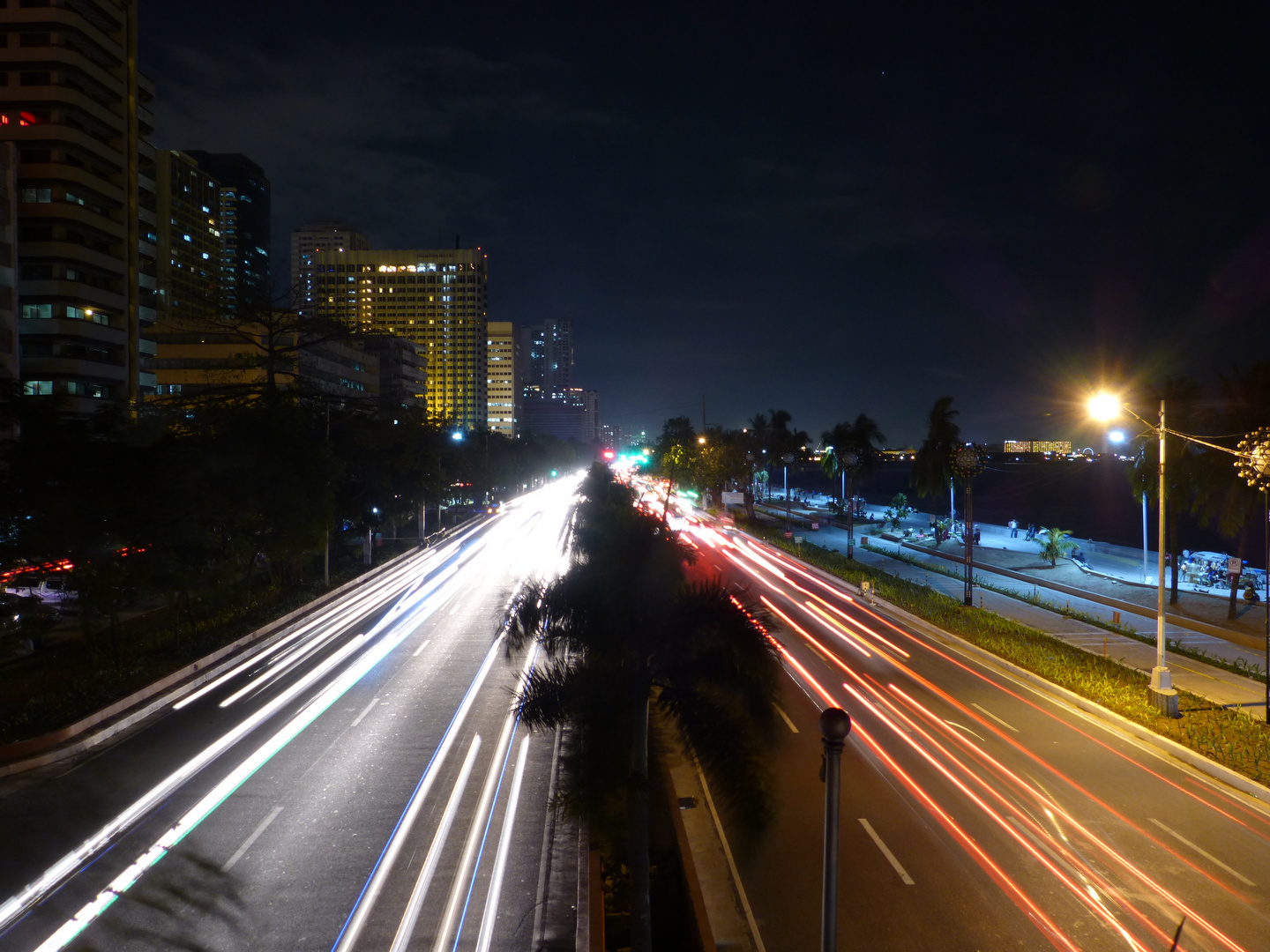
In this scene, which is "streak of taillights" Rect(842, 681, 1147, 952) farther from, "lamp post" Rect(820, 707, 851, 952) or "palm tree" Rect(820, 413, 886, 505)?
"palm tree" Rect(820, 413, 886, 505)

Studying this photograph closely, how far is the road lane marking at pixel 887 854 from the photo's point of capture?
9.48 meters

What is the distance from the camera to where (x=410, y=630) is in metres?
23.5

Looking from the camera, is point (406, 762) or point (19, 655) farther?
point (19, 655)

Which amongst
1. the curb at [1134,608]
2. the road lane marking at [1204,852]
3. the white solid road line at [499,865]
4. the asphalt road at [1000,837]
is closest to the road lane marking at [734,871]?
the asphalt road at [1000,837]

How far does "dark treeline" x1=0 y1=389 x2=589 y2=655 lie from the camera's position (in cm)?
1558

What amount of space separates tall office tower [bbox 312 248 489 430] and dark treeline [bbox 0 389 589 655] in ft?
548

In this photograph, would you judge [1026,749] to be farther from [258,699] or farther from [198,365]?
[198,365]

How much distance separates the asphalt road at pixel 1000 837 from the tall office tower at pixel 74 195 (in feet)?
181

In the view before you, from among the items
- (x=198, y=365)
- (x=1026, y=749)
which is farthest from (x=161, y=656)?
(x=198, y=365)

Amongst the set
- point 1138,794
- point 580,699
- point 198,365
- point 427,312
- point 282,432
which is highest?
point 427,312

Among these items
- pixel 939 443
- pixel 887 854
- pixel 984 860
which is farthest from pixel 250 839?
pixel 939 443

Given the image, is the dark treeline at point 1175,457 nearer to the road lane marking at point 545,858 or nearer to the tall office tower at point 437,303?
the road lane marking at point 545,858

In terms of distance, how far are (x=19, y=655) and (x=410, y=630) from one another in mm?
10494

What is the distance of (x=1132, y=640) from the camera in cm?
2241
